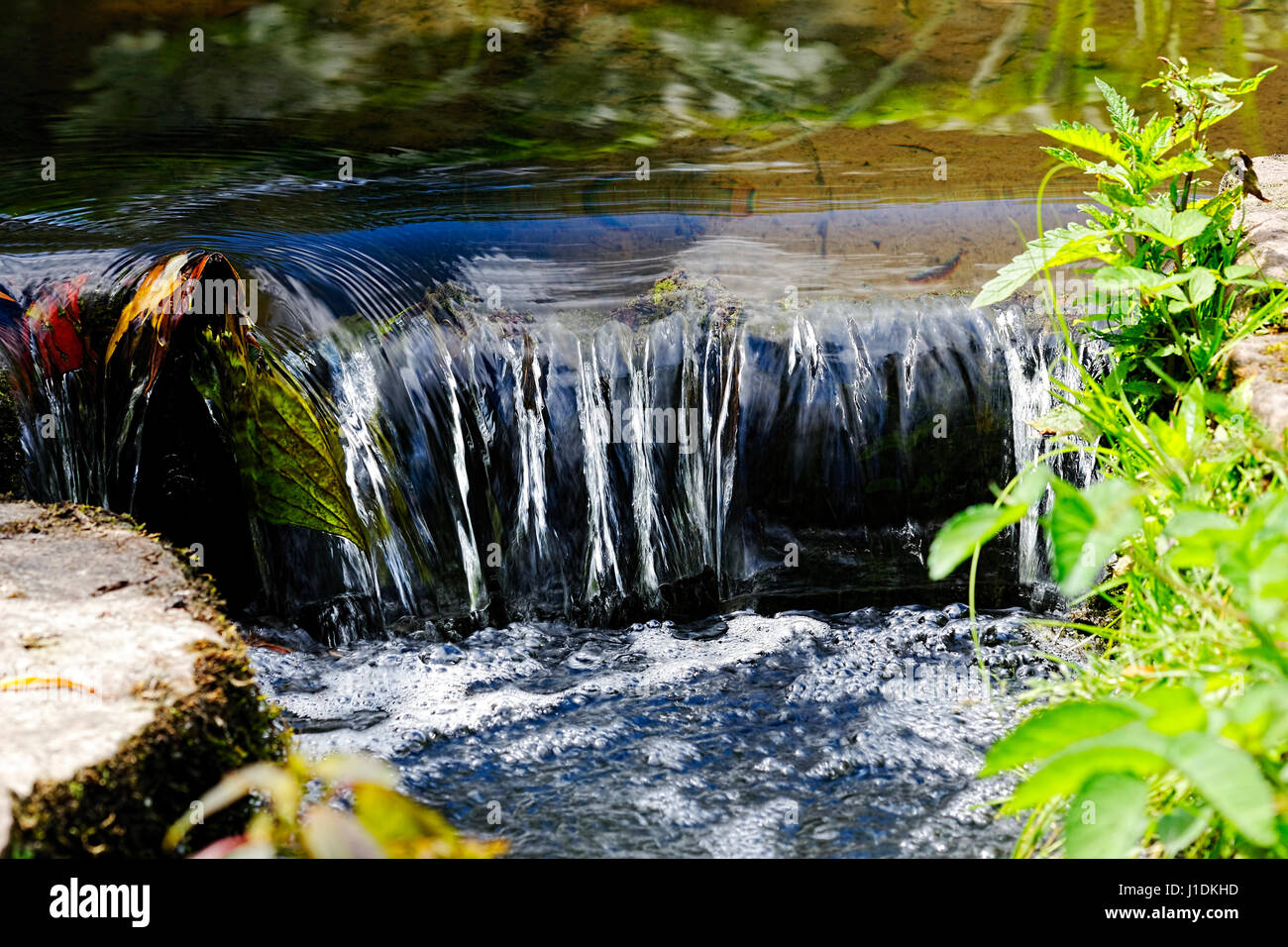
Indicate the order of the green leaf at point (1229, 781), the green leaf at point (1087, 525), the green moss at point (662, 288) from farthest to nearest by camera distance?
the green moss at point (662, 288) < the green leaf at point (1087, 525) < the green leaf at point (1229, 781)

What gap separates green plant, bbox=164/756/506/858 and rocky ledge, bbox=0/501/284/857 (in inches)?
3.1

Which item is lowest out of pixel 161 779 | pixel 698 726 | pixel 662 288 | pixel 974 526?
pixel 698 726

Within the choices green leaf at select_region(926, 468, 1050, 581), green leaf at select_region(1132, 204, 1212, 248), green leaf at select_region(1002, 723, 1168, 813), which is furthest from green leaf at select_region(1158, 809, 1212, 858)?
green leaf at select_region(1132, 204, 1212, 248)

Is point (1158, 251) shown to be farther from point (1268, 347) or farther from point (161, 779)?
point (161, 779)

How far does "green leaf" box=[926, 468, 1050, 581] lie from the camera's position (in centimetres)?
135

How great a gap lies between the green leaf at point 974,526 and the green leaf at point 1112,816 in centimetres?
33

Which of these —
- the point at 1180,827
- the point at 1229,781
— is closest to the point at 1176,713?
the point at 1229,781

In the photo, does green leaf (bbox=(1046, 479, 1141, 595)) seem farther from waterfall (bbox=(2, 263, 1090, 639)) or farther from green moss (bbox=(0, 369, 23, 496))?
green moss (bbox=(0, 369, 23, 496))

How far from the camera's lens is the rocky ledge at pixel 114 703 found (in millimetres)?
1579

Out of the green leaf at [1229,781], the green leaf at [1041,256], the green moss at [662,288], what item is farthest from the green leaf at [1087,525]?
the green moss at [662,288]

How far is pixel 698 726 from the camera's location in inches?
110

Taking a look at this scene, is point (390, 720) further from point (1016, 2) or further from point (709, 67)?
point (1016, 2)

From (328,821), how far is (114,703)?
708 mm

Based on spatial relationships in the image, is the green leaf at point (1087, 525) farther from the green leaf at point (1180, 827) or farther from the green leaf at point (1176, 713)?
the green leaf at point (1180, 827)
